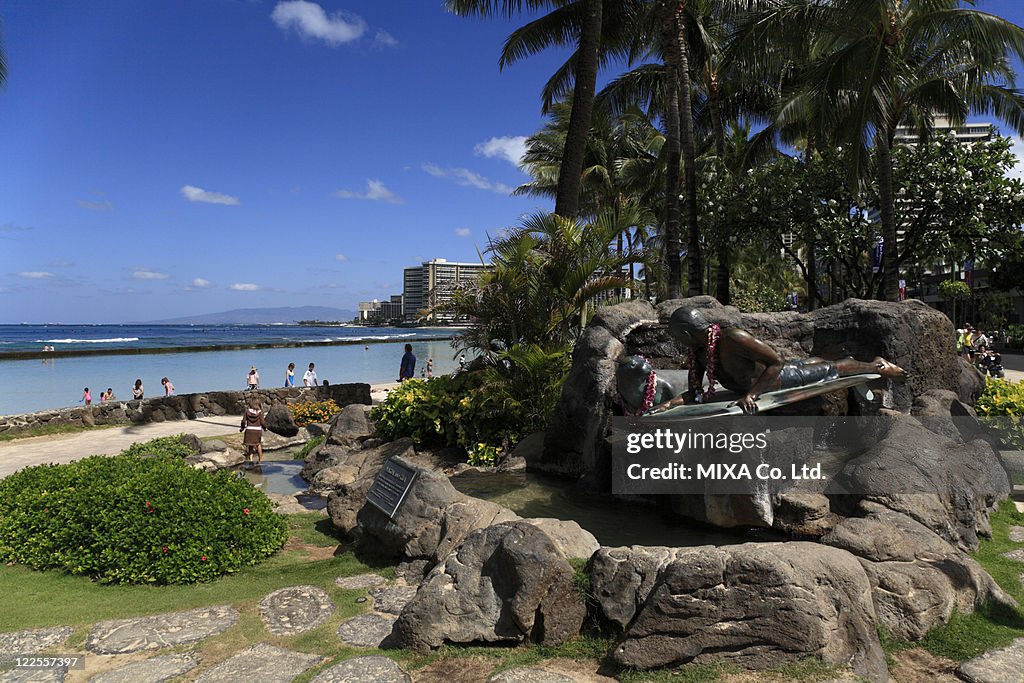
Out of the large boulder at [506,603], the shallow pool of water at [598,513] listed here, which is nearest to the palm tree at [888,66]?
the shallow pool of water at [598,513]

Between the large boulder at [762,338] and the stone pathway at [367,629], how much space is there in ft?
11.5

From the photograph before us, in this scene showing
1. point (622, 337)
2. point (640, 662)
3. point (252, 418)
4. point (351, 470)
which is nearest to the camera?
point (640, 662)

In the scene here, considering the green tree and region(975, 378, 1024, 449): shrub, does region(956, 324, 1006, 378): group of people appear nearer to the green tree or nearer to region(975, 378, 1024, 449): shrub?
region(975, 378, 1024, 449): shrub

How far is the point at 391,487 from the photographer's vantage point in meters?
5.95

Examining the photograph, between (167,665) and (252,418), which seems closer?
(167,665)

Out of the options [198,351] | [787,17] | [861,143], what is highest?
[787,17]

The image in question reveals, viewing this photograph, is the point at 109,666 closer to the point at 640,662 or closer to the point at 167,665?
the point at 167,665

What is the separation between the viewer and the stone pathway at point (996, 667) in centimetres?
337

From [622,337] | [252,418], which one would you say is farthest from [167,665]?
[252,418]

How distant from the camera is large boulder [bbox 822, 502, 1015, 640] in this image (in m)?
3.79

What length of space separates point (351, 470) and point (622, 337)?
4663 mm

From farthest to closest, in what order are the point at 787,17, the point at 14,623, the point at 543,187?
the point at 543,187 < the point at 787,17 < the point at 14,623

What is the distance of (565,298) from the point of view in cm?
1034

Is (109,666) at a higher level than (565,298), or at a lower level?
lower
